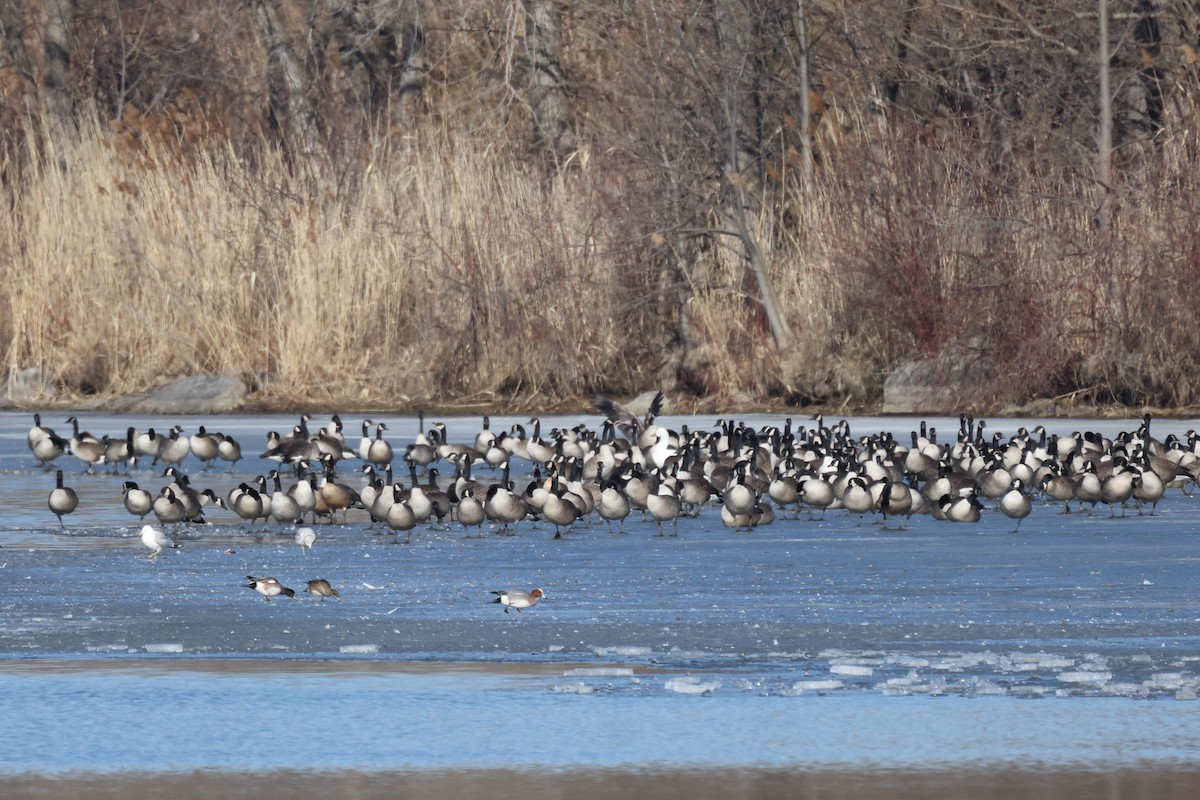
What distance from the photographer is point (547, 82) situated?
24453 mm

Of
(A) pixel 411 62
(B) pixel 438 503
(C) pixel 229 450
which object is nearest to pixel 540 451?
(C) pixel 229 450

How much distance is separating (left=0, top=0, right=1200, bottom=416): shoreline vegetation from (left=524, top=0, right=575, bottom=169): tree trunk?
85 mm

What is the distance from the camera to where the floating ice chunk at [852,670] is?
21.2ft

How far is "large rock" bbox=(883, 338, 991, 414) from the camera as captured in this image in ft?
58.8

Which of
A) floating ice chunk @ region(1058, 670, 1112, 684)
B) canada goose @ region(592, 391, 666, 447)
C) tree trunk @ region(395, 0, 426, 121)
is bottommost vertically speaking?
floating ice chunk @ region(1058, 670, 1112, 684)

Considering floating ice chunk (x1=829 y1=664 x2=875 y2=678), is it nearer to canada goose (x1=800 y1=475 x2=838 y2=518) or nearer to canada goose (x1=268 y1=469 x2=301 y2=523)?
canada goose (x1=800 y1=475 x2=838 y2=518)

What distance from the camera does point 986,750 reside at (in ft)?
17.7

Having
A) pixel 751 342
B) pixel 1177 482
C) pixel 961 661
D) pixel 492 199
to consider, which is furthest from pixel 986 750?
pixel 492 199

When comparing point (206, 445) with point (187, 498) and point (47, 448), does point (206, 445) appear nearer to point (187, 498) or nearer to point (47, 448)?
point (47, 448)

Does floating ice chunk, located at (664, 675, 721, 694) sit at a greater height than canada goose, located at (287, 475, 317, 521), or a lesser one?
lesser

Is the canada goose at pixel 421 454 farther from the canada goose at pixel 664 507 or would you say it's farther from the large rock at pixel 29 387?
the large rock at pixel 29 387

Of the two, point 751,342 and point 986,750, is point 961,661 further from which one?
point 751,342

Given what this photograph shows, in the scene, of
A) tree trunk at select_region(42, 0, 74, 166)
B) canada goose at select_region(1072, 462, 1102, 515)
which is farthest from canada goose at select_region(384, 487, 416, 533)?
tree trunk at select_region(42, 0, 74, 166)

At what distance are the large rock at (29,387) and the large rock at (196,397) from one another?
4.30 ft
